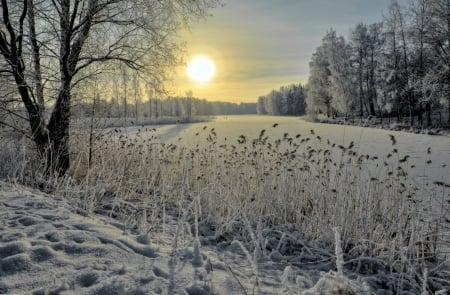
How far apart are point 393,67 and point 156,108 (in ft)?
138

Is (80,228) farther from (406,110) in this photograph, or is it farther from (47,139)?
(406,110)

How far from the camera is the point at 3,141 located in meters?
6.82

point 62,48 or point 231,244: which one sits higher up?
point 62,48

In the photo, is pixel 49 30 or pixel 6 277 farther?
pixel 49 30

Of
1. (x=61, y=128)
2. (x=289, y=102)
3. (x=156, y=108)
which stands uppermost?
(x=289, y=102)

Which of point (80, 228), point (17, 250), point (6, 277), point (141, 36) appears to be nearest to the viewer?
point (6, 277)

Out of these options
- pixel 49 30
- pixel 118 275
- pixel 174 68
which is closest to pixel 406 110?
pixel 174 68

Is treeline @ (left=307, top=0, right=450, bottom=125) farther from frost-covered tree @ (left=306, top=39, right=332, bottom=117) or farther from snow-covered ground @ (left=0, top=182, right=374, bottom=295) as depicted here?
snow-covered ground @ (left=0, top=182, right=374, bottom=295)

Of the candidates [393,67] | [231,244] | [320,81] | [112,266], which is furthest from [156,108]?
[112,266]

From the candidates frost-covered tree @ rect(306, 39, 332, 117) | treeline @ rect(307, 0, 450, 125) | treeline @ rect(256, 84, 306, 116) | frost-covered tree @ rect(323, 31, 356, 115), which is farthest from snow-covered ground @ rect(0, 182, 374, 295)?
treeline @ rect(256, 84, 306, 116)

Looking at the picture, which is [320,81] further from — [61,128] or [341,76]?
[61,128]

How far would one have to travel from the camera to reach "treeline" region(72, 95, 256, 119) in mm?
7082

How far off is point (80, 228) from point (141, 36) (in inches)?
215

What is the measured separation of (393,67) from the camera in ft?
98.7
